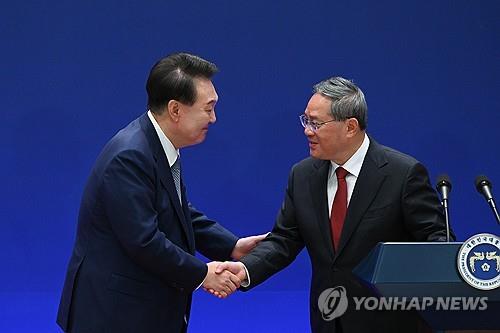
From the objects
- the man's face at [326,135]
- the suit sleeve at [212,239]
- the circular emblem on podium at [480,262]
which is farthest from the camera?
the suit sleeve at [212,239]

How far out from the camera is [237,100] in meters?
4.73

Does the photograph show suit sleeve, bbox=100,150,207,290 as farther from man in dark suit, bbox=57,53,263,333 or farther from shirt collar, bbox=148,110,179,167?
shirt collar, bbox=148,110,179,167

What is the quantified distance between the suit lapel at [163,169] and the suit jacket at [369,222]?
44cm

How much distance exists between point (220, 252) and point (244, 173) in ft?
4.80

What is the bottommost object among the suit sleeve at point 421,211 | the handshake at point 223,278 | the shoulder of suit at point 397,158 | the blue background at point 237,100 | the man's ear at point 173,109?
the handshake at point 223,278

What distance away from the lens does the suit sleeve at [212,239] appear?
10.9 feet

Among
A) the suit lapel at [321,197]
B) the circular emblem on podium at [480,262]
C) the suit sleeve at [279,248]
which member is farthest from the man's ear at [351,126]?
the circular emblem on podium at [480,262]

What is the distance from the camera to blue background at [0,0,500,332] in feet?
15.2

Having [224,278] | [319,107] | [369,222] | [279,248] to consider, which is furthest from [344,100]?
[224,278]

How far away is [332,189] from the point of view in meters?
3.01

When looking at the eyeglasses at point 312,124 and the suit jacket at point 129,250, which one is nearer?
the suit jacket at point 129,250

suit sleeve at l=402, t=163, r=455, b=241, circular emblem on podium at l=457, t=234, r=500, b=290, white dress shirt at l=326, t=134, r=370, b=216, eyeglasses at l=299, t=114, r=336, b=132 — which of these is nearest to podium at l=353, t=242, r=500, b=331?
circular emblem on podium at l=457, t=234, r=500, b=290

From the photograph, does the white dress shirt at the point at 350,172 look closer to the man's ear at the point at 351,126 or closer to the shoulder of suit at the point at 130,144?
the man's ear at the point at 351,126

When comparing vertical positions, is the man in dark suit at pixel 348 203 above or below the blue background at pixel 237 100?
below
